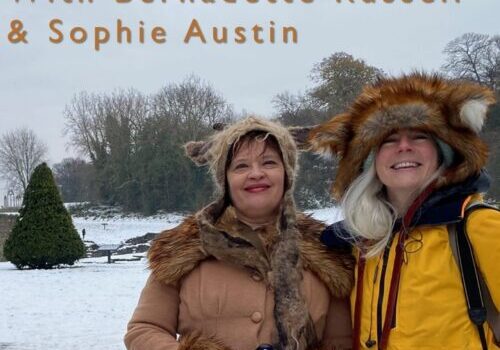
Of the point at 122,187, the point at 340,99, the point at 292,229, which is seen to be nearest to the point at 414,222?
the point at 292,229

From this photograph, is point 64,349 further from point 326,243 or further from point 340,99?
point 340,99

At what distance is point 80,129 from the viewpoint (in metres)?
56.0

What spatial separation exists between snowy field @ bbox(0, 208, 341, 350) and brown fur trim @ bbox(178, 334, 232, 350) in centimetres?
82

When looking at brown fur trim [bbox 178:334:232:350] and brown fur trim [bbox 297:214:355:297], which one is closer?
brown fur trim [bbox 178:334:232:350]

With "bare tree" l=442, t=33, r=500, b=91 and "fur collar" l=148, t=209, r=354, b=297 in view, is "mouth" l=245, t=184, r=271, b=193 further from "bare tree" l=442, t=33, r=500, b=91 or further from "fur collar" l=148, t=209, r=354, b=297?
"bare tree" l=442, t=33, r=500, b=91

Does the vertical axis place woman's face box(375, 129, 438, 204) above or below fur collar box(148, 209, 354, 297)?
above

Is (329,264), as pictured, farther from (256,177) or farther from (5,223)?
(5,223)

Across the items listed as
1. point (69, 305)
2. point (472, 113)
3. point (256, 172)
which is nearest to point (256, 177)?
point (256, 172)

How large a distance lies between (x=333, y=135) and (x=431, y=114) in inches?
17.1

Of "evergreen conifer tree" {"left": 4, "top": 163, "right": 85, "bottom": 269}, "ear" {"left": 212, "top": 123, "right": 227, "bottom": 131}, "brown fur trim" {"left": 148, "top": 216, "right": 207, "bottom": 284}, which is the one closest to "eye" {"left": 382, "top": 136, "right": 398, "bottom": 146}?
"ear" {"left": 212, "top": 123, "right": 227, "bottom": 131}

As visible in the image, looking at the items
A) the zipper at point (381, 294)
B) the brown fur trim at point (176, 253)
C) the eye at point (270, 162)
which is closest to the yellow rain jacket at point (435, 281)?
the zipper at point (381, 294)

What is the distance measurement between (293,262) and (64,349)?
242 inches

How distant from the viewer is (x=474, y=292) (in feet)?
7.21

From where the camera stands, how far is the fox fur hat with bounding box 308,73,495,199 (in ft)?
7.98
